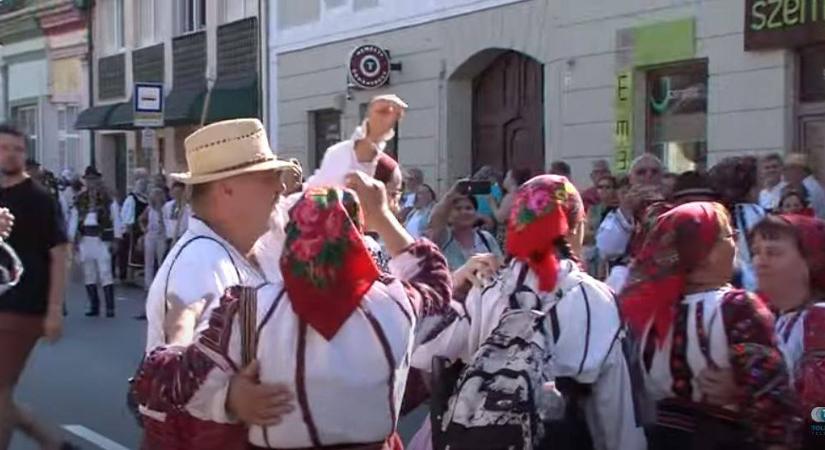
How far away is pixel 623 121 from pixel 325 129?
30.7 ft

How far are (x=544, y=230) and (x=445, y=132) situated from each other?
1659 cm

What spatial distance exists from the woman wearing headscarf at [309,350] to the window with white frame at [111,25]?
32924 mm

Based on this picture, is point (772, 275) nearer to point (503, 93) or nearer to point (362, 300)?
point (362, 300)

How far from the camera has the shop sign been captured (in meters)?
13.7

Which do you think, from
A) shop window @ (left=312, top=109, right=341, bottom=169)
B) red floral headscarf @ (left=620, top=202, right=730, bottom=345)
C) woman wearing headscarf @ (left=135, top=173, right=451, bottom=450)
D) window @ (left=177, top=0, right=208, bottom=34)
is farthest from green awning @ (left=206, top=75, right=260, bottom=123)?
woman wearing headscarf @ (left=135, top=173, right=451, bottom=450)

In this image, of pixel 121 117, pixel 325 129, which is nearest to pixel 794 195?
pixel 325 129

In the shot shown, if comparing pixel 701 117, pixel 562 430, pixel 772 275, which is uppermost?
pixel 701 117

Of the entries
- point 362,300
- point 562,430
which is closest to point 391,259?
point 362,300

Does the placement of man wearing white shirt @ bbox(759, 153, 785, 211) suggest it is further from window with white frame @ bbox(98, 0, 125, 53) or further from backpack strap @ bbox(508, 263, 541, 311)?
window with white frame @ bbox(98, 0, 125, 53)

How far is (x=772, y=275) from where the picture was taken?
15.4 ft

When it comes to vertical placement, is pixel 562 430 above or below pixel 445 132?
below

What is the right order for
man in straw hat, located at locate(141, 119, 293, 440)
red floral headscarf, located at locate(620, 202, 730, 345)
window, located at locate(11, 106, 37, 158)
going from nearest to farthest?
man in straw hat, located at locate(141, 119, 293, 440) → red floral headscarf, located at locate(620, 202, 730, 345) → window, located at locate(11, 106, 37, 158)

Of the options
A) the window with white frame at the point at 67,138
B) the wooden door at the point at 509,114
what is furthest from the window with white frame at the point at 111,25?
the wooden door at the point at 509,114

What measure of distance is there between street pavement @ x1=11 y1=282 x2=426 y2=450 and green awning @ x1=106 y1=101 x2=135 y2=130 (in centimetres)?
1399
